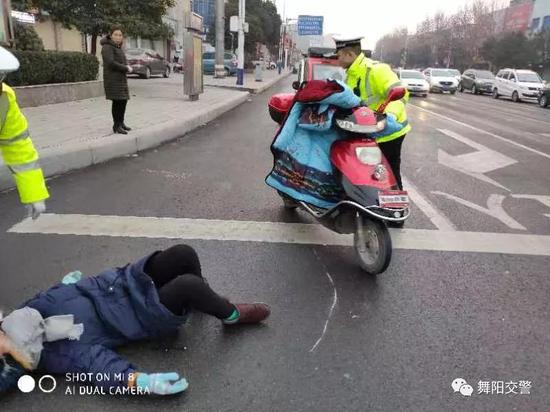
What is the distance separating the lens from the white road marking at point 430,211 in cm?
516

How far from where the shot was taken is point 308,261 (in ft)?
13.7

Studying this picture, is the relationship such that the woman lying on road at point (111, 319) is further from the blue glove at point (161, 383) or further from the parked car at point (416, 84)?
the parked car at point (416, 84)

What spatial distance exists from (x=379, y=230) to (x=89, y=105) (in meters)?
10.2

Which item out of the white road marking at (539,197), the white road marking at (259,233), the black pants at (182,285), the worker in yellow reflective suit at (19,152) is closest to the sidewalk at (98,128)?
the white road marking at (259,233)

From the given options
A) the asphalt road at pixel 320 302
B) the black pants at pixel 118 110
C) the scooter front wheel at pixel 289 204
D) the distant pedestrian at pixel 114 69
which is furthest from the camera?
the black pants at pixel 118 110

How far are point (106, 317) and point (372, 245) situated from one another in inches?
83.7

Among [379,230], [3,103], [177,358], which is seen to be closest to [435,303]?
[379,230]

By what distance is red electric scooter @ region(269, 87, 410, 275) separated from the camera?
3820 mm

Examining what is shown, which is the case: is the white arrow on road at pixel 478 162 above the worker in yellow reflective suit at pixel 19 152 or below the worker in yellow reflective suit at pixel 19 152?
below

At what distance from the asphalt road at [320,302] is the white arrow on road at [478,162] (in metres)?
1.02

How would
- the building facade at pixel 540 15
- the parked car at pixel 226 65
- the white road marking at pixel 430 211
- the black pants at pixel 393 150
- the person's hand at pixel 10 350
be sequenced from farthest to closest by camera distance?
the building facade at pixel 540 15 < the parked car at pixel 226 65 < the white road marking at pixel 430 211 < the black pants at pixel 393 150 < the person's hand at pixel 10 350

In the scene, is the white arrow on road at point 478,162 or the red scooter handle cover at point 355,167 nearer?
the red scooter handle cover at point 355,167

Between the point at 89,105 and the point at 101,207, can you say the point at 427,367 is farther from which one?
the point at 89,105

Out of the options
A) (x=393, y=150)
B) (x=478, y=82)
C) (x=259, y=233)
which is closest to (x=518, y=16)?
(x=478, y=82)
